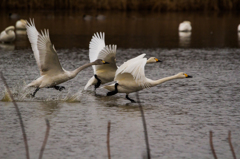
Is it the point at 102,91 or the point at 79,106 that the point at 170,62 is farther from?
the point at 79,106

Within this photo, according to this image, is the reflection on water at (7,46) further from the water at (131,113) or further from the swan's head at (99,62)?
the swan's head at (99,62)

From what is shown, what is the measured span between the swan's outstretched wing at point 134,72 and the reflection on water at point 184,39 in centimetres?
990

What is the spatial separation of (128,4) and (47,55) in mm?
29400

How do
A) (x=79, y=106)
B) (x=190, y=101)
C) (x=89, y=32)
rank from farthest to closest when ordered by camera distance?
(x=89, y=32) < (x=190, y=101) < (x=79, y=106)

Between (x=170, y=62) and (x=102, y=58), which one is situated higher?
(x=102, y=58)

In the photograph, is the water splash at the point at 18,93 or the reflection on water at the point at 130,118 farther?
the water splash at the point at 18,93

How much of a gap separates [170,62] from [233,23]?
49.8 feet

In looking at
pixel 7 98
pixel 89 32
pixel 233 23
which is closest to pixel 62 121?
pixel 7 98

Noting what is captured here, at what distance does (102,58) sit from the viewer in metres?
Result: 9.27

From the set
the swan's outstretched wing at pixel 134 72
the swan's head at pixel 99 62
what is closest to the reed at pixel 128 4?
the swan's head at pixel 99 62

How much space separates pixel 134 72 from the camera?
7.73 metres

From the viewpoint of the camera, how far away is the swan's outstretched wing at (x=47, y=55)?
7.93 m

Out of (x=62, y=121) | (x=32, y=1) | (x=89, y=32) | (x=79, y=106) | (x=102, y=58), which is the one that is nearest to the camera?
(x=62, y=121)

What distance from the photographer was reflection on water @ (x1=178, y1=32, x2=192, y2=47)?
18139 mm
